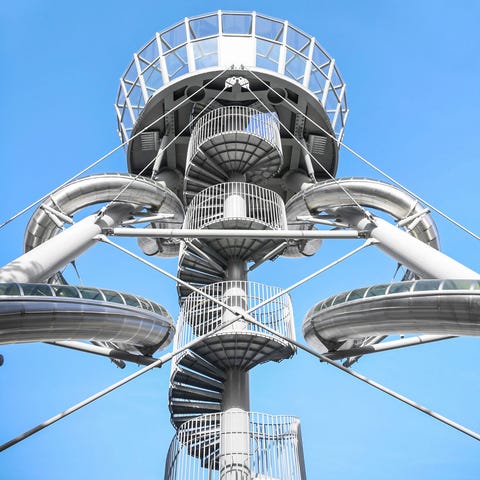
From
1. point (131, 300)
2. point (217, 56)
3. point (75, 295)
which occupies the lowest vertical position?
point (75, 295)

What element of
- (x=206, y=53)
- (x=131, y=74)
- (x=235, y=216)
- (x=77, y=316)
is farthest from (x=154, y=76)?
(x=77, y=316)

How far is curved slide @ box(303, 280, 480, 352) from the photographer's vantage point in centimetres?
793

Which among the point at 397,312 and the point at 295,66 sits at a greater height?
the point at 295,66

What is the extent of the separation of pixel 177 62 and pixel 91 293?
10222 mm

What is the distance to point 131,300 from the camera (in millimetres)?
9234

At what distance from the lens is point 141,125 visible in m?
16.5

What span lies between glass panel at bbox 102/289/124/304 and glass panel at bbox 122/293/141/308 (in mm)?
113

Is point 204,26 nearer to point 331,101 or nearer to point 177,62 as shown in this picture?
point 177,62

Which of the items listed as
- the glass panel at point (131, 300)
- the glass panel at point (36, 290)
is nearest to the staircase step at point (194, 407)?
the glass panel at point (131, 300)

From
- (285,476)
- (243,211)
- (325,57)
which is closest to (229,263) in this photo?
(243,211)

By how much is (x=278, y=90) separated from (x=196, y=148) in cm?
351

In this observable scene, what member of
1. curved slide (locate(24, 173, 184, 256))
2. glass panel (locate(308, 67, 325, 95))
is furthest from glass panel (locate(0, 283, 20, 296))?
glass panel (locate(308, 67, 325, 95))

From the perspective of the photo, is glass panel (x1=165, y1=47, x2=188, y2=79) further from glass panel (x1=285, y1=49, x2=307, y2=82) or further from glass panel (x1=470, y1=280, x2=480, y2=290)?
glass panel (x1=470, y1=280, x2=480, y2=290)

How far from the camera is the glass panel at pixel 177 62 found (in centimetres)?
1617
